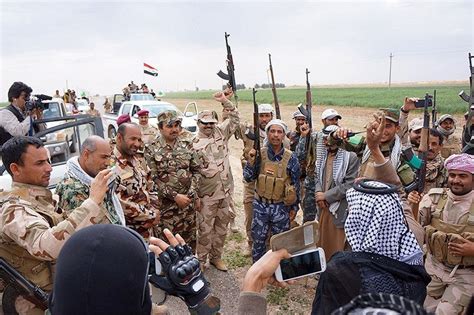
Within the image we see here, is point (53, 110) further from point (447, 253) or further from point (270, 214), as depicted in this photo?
→ point (447, 253)

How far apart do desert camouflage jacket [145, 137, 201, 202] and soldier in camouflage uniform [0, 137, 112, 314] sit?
71.5 inches

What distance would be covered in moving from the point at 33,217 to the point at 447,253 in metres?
2.83

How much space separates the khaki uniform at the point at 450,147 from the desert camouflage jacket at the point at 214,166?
10.4 feet

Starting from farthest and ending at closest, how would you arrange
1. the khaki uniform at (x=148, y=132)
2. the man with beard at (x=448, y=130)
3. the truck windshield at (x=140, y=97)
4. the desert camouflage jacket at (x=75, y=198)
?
1. the truck windshield at (x=140, y=97)
2. the khaki uniform at (x=148, y=132)
3. the man with beard at (x=448, y=130)
4. the desert camouflage jacket at (x=75, y=198)

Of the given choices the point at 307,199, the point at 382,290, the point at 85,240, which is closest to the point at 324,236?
the point at 307,199

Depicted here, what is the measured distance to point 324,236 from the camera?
14.0ft

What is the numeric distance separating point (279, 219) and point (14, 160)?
287cm

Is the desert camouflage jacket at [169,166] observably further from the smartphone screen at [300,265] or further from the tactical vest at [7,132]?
the smartphone screen at [300,265]

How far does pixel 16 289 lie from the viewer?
84.9 inches

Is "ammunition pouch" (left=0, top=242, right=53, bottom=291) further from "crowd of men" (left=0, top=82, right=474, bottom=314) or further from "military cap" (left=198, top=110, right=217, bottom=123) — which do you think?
"military cap" (left=198, top=110, right=217, bottom=123)

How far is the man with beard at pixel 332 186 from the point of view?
400cm

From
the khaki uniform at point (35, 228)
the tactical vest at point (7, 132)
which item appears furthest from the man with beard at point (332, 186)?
the tactical vest at point (7, 132)

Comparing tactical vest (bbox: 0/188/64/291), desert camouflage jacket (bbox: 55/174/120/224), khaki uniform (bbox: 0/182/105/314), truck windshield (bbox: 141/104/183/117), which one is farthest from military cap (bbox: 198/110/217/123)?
truck windshield (bbox: 141/104/183/117)

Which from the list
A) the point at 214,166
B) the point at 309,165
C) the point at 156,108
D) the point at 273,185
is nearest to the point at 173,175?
the point at 214,166
